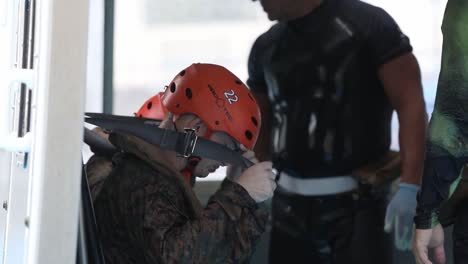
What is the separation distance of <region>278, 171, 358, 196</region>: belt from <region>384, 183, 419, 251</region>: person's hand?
0.69ft

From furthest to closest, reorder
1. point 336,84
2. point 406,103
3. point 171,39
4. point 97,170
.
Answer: point 171,39, point 336,84, point 406,103, point 97,170

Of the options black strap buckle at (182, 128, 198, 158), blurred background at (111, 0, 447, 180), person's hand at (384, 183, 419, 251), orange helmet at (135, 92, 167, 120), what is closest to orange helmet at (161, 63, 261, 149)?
black strap buckle at (182, 128, 198, 158)

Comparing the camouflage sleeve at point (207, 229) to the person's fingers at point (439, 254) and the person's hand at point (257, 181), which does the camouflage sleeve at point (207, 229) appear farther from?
the person's fingers at point (439, 254)

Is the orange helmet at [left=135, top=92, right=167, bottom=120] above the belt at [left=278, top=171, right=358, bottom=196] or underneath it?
above

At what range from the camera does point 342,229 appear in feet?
12.4

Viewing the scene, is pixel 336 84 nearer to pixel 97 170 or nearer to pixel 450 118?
pixel 97 170

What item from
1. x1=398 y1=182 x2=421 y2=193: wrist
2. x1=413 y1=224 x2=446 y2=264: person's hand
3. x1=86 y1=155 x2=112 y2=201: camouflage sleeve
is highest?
x1=86 y1=155 x2=112 y2=201: camouflage sleeve

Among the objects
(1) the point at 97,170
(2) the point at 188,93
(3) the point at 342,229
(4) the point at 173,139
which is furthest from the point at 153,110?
(3) the point at 342,229

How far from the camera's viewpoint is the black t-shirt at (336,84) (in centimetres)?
369

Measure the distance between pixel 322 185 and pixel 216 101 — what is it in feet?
4.10

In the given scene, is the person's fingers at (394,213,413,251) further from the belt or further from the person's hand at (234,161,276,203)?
the person's hand at (234,161,276,203)

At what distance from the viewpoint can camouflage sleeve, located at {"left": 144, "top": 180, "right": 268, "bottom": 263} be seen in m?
2.33

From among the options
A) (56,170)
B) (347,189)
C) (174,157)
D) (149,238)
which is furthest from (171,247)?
(347,189)

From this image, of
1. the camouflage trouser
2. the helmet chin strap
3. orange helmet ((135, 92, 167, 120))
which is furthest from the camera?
the camouflage trouser
